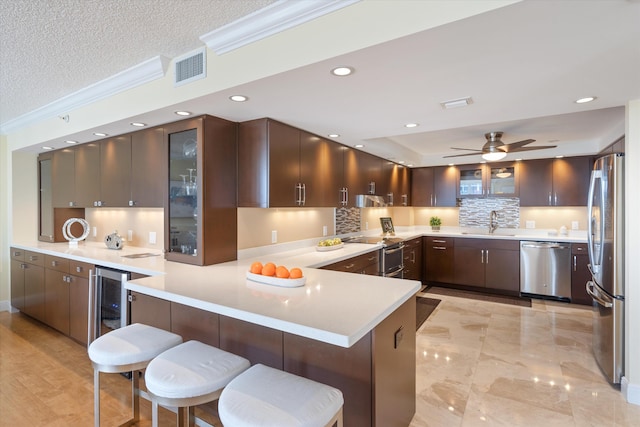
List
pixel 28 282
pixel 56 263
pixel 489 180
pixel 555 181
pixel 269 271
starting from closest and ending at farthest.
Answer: pixel 269 271 → pixel 56 263 → pixel 28 282 → pixel 555 181 → pixel 489 180

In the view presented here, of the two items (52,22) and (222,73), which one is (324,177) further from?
(52,22)

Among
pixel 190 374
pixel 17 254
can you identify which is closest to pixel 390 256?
→ pixel 190 374

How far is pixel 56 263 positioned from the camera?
339 centimetres

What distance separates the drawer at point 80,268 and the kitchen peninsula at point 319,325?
103cm

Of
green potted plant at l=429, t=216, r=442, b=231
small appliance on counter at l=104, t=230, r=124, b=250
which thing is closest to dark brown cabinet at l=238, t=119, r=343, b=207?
small appliance on counter at l=104, t=230, r=124, b=250

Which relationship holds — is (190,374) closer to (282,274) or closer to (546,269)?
(282,274)

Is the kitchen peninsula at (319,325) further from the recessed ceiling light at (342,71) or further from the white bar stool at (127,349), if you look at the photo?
the recessed ceiling light at (342,71)

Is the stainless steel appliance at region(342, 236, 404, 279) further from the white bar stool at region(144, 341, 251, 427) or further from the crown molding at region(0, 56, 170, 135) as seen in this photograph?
the crown molding at region(0, 56, 170, 135)

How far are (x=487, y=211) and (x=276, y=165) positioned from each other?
456 centimetres

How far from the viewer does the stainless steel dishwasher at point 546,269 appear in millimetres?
4660

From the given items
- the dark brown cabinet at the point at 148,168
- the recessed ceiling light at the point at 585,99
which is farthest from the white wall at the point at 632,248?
the dark brown cabinet at the point at 148,168

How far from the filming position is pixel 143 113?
2510mm

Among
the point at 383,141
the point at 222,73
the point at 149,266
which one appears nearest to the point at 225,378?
the point at 149,266

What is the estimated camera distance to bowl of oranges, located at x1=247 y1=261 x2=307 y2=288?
6.35ft
